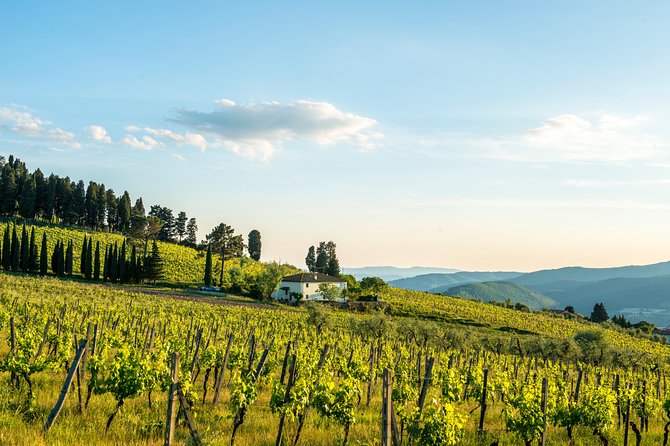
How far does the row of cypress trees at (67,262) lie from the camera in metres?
79.9

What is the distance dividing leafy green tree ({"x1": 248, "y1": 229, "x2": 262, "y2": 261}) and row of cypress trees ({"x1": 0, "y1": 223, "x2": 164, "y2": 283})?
5461cm

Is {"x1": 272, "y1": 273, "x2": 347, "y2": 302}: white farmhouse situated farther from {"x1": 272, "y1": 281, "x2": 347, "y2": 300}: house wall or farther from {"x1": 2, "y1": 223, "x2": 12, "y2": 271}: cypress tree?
{"x1": 2, "y1": 223, "x2": 12, "y2": 271}: cypress tree

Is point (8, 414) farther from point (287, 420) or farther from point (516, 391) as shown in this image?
point (516, 391)

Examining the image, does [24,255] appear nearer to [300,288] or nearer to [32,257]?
[32,257]

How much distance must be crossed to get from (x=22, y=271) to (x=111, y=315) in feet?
194

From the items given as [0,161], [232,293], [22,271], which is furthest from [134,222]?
[0,161]

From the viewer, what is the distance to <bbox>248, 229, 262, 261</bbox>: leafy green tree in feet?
466

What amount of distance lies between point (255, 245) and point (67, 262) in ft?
214

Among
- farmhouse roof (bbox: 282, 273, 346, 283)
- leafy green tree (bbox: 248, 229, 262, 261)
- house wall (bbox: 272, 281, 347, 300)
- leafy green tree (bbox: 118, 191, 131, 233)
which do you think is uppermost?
leafy green tree (bbox: 118, 191, 131, 233)

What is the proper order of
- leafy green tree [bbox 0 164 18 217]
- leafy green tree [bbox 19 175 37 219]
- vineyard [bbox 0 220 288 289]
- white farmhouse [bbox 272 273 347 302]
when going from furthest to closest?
leafy green tree [bbox 19 175 37 219]
leafy green tree [bbox 0 164 18 217]
vineyard [bbox 0 220 288 289]
white farmhouse [bbox 272 273 347 302]

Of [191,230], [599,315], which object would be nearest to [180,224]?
[191,230]

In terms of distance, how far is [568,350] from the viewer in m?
40.2

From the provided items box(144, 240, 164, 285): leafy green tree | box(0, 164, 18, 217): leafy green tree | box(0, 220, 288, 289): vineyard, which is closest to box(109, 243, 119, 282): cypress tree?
box(0, 220, 288, 289): vineyard

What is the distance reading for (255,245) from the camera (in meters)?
143
